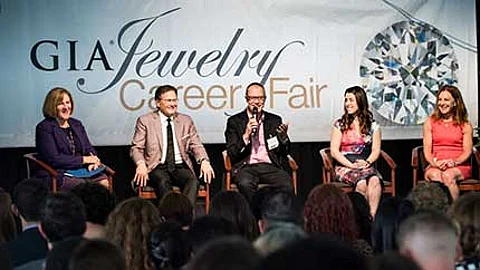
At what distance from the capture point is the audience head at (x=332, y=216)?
4898 millimetres

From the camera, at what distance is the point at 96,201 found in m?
4.73

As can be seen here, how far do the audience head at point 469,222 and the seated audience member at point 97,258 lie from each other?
1.61m

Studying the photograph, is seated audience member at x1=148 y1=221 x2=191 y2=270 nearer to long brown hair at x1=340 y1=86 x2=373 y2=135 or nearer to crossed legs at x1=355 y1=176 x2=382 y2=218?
crossed legs at x1=355 y1=176 x2=382 y2=218

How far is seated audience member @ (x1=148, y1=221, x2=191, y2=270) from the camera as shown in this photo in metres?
3.87

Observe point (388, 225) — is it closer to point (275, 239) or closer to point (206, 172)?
point (275, 239)

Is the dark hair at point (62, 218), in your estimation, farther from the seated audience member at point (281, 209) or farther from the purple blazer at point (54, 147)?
the purple blazer at point (54, 147)

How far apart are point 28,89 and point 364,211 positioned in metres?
3.97

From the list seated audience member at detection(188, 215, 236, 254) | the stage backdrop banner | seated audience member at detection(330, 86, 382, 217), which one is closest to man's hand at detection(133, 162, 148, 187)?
the stage backdrop banner

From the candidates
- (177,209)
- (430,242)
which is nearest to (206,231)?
(430,242)

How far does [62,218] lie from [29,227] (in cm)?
52

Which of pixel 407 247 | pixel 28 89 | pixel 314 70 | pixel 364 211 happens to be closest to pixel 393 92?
pixel 314 70

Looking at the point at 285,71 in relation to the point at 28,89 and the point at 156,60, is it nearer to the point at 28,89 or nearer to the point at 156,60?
the point at 156,60

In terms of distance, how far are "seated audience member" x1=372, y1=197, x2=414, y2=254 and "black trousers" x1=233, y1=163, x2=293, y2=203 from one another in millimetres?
3168

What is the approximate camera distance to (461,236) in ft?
13.3
